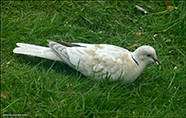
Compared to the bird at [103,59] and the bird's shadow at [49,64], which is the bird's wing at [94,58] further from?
the bird's shadow at [49,64]

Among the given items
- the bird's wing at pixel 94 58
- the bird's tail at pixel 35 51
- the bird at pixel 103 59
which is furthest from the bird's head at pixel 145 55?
the bird's tail at pixel 35 51

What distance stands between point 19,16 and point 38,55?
46.2 inches

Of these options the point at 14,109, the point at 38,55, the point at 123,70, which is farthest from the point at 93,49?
the point at 14,109

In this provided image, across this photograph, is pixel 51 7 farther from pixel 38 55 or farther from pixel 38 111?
pixel 38 111

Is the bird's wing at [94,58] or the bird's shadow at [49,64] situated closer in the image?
the bird's wing at [94,58]

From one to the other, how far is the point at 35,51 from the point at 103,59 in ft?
3.48

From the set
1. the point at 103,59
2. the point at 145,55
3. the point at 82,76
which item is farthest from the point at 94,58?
the point at 145,55

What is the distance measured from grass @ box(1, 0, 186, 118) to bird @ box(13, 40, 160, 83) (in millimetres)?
140

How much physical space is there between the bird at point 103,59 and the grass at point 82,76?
0.14m

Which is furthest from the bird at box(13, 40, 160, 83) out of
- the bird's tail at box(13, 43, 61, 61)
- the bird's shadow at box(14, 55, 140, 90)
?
the bird's shadow at box(14, 55, 140, 90)

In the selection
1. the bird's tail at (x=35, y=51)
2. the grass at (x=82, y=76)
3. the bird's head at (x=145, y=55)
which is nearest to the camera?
the grass at (x=82, y=76)

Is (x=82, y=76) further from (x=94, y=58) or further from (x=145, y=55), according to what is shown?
(x=145, y=55)

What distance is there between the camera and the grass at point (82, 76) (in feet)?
11.7

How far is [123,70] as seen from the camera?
388 cm
